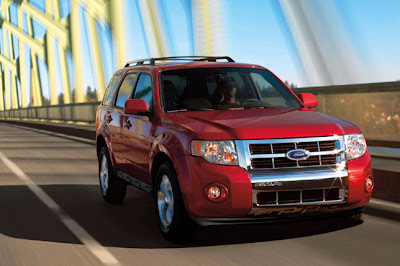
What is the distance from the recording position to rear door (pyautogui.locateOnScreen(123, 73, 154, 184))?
287 inches

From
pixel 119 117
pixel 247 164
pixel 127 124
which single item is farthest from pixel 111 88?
pixel 247 164

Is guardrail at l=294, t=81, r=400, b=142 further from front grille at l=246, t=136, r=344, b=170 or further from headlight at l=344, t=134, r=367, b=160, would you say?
front grille at l=246, t=136, r=344, b=170

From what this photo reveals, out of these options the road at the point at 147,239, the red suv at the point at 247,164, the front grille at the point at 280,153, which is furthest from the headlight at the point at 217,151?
the road at the point at 147,239

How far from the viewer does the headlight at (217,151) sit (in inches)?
239

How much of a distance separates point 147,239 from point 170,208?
0.39 metres

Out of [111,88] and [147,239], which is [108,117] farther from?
[147,239]

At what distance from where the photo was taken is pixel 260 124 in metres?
6.24

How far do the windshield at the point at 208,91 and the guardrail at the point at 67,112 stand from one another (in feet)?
73.7

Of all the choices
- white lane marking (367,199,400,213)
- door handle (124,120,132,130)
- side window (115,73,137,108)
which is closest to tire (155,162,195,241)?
door handle (124,120,132,130)

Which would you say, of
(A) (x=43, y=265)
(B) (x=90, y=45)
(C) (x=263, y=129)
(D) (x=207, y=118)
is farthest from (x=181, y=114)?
(B) (x=90, y=45)

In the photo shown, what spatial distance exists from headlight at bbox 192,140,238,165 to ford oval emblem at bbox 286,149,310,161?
0.44 metres

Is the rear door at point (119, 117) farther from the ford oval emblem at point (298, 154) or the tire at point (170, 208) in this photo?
the ford oval emblem at point (298, 154)

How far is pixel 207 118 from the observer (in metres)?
6.61

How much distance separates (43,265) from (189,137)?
158 cm
